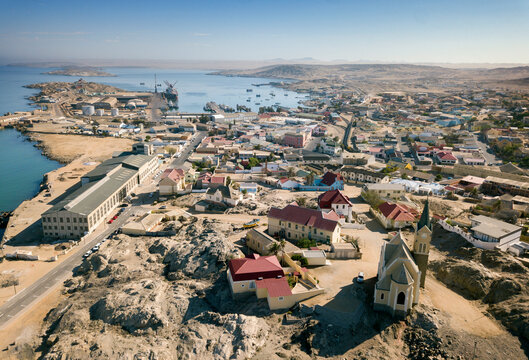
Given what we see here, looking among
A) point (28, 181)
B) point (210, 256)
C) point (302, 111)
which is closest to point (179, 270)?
point (210, 256)

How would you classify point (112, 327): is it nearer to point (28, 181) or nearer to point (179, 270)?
point (179, 270)

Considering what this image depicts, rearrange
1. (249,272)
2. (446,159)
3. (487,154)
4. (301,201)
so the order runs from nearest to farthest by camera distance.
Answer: (249,272) < (301,201) < (446,159) < (487,154)

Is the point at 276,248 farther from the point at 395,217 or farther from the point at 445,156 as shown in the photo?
the point at 445,156

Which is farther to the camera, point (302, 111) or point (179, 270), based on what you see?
point (302, 111)

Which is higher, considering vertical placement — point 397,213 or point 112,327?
point 397,213

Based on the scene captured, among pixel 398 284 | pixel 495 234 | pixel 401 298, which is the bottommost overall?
pixel 401 298

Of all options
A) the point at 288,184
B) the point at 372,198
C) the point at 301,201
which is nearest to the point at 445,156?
the point at 372,198
